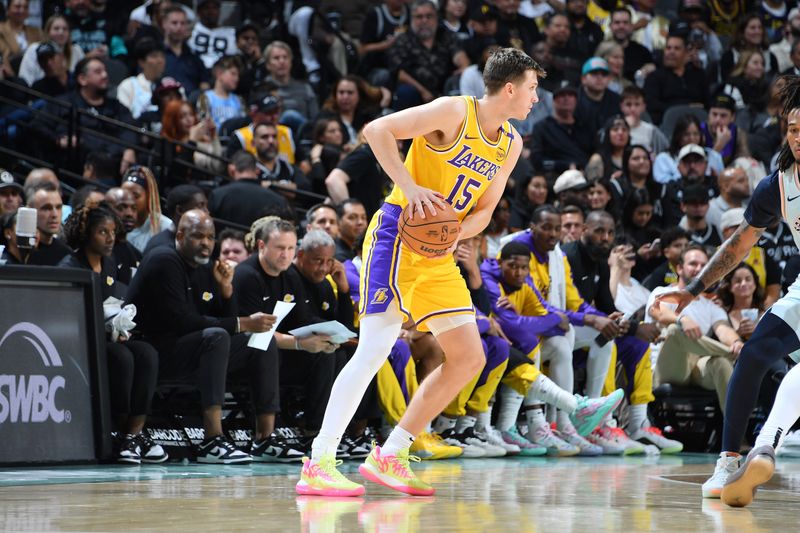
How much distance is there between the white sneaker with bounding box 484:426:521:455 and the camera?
29.7 ft

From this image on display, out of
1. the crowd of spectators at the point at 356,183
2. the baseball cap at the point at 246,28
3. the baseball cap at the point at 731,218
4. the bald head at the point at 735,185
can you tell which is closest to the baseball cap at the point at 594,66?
the crowd of spectators at the point at 356,183

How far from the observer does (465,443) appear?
8.95 metres

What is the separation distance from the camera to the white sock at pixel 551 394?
30.0 ft

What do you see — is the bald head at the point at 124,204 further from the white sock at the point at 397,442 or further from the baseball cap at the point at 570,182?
the baseball cap at the point at 570,182

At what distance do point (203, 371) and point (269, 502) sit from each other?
2.43m

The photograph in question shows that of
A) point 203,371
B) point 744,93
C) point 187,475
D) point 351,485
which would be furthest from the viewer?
point 744,93

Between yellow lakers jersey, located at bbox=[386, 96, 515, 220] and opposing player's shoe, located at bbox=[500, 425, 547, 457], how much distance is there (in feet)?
12.2

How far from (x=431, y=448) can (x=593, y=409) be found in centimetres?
147

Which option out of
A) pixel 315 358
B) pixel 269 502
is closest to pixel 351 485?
pixel 269 502

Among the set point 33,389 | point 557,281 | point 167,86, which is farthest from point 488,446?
point 167,86

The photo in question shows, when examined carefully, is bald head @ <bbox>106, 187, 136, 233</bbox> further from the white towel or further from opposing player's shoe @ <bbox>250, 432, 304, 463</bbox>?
the white towel

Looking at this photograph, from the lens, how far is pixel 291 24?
50.1 feet

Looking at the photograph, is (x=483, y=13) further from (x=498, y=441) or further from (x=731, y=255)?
(x=731, y=255)

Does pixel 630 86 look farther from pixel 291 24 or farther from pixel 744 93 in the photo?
pixel 291 24
